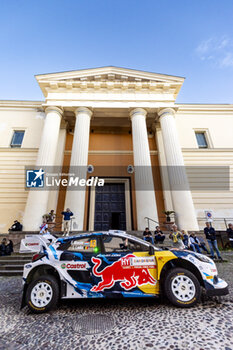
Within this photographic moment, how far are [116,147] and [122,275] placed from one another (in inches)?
527

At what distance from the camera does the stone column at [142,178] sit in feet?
33.7

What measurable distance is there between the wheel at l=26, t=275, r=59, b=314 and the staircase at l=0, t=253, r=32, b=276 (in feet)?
11.8

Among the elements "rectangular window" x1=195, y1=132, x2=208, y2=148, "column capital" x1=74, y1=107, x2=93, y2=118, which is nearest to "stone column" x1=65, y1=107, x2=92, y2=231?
"column capital" x1=74, y1=107, x2=93, y2=118

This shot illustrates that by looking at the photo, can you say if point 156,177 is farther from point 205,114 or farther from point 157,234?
point 205,114

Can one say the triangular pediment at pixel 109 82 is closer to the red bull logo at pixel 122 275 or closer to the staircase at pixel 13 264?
the staircase at pixel 13 264

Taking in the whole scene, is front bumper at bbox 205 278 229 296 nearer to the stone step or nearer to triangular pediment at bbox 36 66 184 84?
the stone step

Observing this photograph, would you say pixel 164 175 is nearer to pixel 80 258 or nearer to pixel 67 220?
pixel 67 220

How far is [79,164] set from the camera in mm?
11328

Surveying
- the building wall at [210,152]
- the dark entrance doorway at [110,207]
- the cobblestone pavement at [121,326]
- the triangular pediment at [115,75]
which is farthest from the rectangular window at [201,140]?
the cobblestone pavement at [121,326]

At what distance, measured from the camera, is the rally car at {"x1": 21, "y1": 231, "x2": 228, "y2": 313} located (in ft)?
Result: 9.87

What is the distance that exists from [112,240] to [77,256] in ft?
2.46

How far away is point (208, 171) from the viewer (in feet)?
48.3

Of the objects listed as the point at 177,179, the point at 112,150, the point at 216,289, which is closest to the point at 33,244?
the point at 216,289

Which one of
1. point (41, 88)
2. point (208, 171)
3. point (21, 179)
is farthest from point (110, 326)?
point (41, 88)
